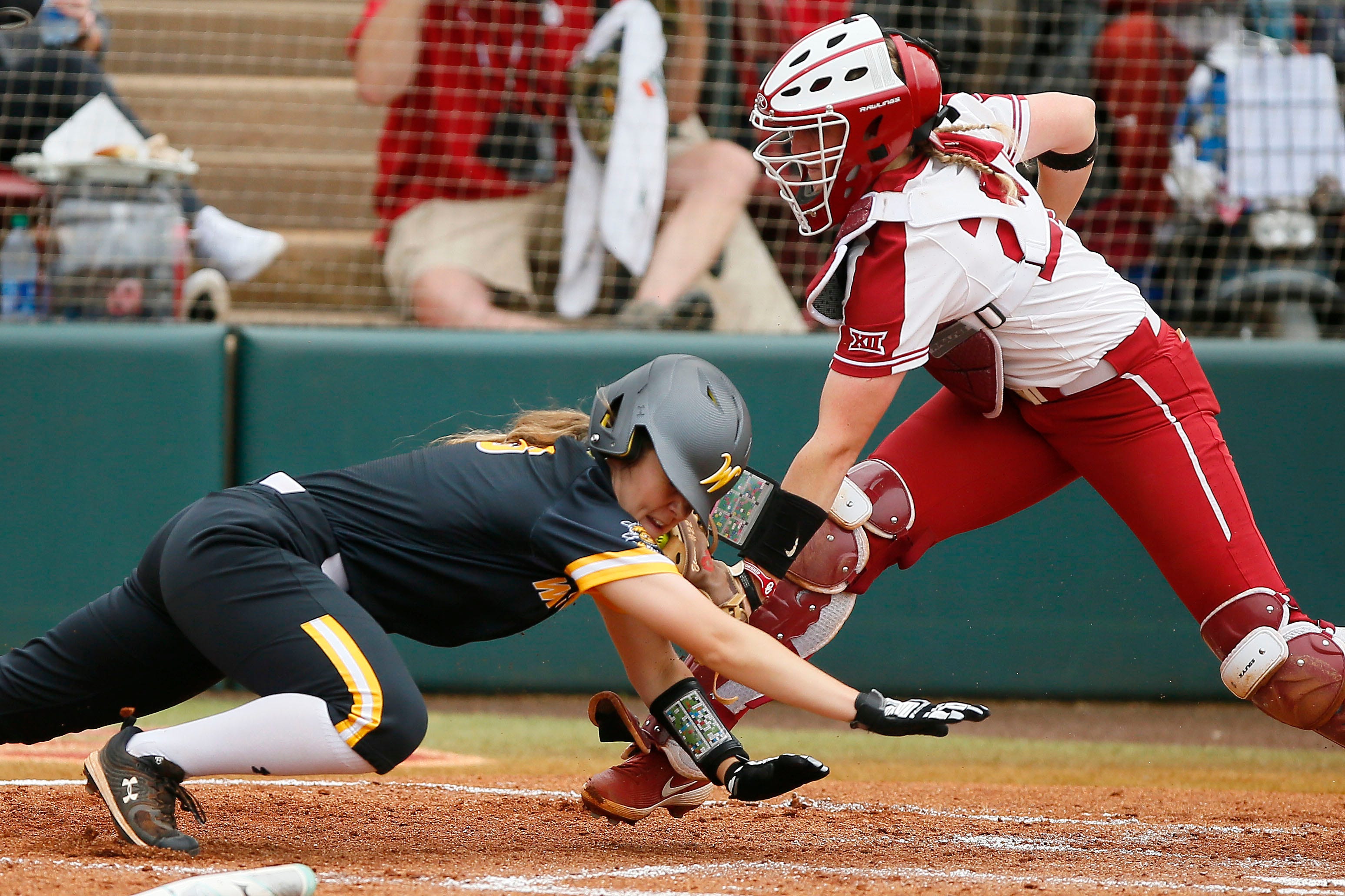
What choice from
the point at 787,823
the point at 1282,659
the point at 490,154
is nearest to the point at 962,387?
the point at 1282,659

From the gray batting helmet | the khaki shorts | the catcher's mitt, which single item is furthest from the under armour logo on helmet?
the khaki shorts

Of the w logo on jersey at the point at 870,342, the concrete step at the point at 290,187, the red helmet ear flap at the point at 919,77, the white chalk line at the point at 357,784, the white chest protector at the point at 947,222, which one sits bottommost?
the white chalk line at the point at 357,784

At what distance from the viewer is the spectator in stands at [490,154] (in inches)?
227

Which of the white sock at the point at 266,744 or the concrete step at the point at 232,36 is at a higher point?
the concrete step at the point at 232,36

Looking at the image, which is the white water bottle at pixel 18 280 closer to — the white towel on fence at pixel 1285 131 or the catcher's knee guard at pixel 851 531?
the catcher's knee guard at pixel 851 531

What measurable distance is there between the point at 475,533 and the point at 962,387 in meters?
1.26

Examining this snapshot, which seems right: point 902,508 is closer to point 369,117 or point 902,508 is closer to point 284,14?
point 369,117

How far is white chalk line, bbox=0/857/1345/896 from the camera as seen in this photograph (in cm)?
257

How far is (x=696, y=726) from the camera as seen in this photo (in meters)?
2.89

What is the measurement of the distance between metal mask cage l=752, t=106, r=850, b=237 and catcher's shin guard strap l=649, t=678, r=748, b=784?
106 centimetres

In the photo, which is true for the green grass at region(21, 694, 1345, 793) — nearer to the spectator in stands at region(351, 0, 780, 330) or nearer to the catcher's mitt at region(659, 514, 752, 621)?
A: the catcher's mitt at region(659, 514, 752, 621)

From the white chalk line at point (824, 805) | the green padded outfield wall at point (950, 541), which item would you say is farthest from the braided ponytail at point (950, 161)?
the green padded outfield wall at point (950, 541)

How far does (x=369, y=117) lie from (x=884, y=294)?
430 centimetres

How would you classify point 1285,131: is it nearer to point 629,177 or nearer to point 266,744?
point 629,177
